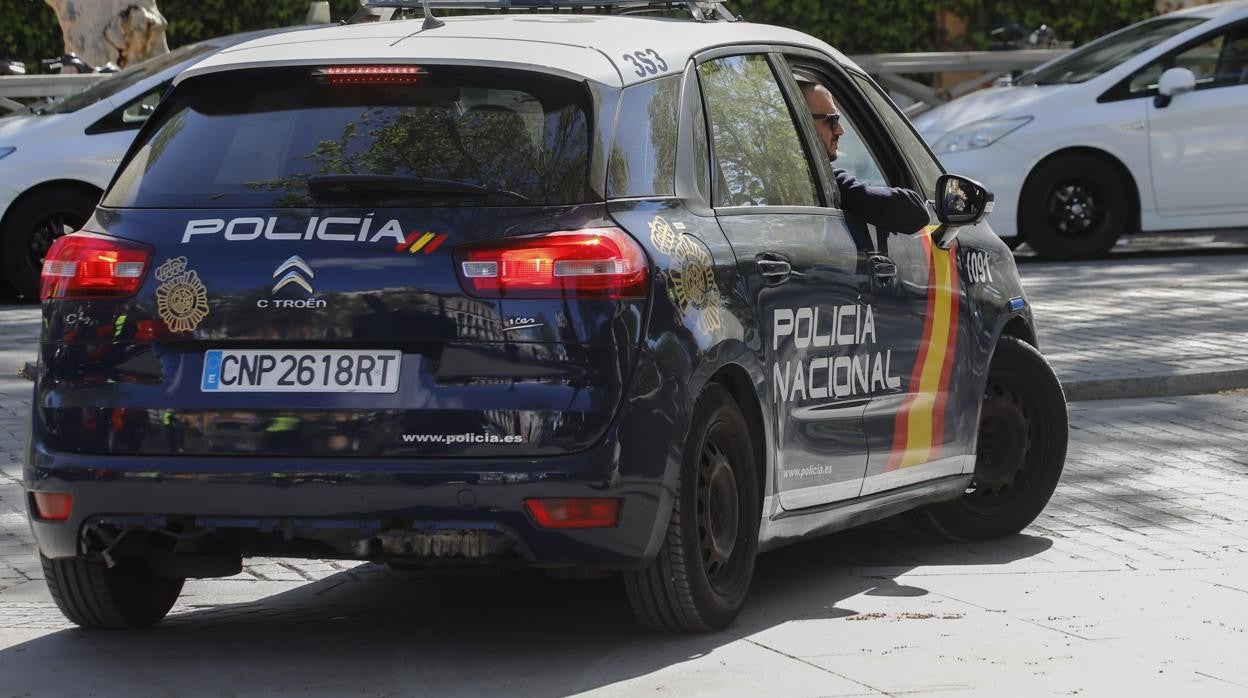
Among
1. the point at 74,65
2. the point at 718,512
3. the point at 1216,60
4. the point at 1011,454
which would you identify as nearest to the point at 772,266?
the point at 718,512

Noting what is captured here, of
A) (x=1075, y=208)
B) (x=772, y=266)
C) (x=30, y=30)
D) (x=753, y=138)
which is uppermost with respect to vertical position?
(x=30, y=30)

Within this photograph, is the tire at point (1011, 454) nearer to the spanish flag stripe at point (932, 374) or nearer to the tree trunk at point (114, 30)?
the spanish flag stripe at point (932, 374)

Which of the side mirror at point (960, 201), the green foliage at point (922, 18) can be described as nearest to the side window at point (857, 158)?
the side mirror at point (960, 201)

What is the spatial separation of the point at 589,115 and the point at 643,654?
137 cm

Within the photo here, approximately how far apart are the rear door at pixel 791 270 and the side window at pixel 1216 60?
1082 centimetres

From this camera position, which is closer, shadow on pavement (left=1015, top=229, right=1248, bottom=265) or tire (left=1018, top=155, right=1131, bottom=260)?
tire (left=1018, top=155, right=1131, bottom=260)

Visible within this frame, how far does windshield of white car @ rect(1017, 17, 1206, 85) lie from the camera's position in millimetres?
17078

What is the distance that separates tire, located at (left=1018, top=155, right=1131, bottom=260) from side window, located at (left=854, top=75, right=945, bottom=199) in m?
9.27

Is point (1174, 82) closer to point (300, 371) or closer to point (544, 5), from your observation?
point (544, 5)

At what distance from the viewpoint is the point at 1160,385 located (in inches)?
425

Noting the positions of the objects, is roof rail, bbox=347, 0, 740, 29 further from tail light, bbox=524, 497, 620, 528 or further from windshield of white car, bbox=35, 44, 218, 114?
windshield of white car, bbox=35, 44, 218, 114

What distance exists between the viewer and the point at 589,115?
18.5 ft

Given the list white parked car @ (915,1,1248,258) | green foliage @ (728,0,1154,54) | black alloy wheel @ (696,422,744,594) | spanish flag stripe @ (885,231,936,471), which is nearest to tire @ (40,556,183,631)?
black alloy wheel @ (696,422,744,594)

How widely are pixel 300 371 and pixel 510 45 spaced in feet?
3.31
